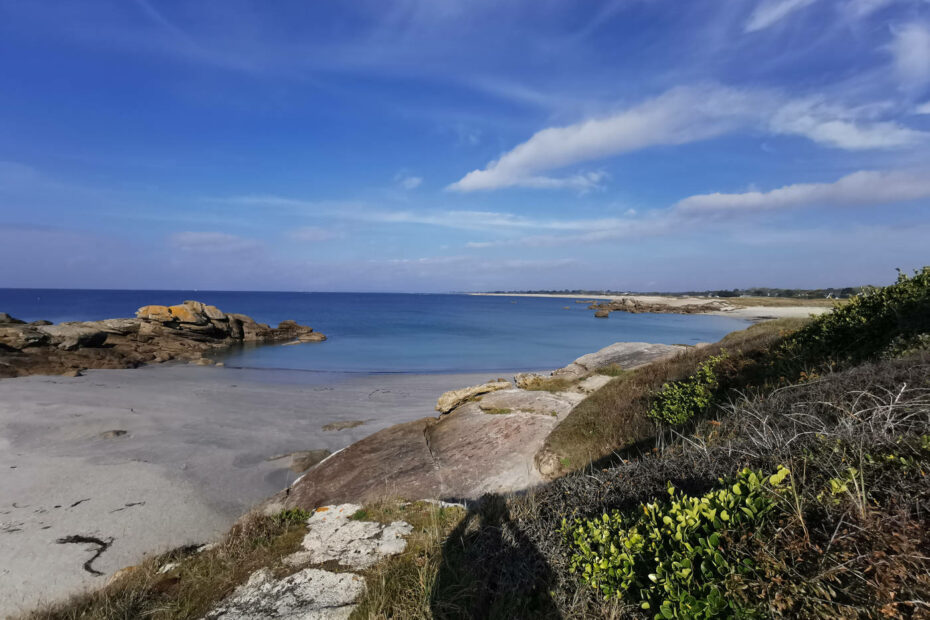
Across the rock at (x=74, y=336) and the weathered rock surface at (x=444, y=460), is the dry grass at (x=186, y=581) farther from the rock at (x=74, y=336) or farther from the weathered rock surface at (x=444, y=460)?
the rock at (x=74, y=336)

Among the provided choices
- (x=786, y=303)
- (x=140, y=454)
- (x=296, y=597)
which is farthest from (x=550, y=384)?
(x=786, y=303)

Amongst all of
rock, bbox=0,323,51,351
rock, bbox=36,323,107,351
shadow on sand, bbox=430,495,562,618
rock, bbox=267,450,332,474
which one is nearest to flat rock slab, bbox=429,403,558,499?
rock, bbox=267,450,332,474

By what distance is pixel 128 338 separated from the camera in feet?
127

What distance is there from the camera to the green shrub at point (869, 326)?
771 cm

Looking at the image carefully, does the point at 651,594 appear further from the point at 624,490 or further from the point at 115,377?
the point at 115,377

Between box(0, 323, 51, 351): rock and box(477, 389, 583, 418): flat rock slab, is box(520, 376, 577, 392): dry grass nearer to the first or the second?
box(477, 389, 583, 418): flat rock slab

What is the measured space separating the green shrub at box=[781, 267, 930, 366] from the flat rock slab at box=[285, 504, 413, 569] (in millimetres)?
8409

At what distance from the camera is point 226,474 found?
42.1 feet

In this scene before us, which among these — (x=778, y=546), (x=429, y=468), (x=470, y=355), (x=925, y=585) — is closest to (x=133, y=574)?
(x=429, y=468)

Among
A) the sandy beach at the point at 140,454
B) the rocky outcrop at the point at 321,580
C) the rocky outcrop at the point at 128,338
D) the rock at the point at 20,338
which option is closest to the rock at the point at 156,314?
the rocky outcrop at the point at 128,338

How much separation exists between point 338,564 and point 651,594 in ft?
11.6

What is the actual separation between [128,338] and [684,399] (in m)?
47.0

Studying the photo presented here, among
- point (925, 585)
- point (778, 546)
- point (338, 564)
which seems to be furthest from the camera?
point (338, 564)

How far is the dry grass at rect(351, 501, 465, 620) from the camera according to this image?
12.6ft
